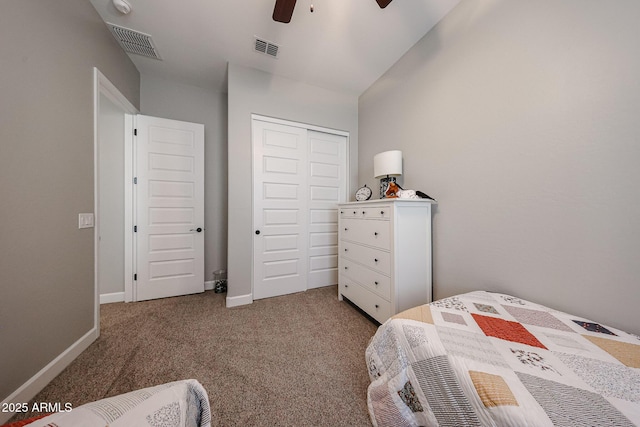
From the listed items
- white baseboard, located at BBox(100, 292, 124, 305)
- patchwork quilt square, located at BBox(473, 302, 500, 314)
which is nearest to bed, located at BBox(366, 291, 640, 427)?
patchwork quilt square, located at BBox(473, 302, 500, 314)

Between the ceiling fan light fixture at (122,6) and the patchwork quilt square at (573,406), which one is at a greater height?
the ceiling fan light fixture at (122,6)

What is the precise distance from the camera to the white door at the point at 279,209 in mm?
2400

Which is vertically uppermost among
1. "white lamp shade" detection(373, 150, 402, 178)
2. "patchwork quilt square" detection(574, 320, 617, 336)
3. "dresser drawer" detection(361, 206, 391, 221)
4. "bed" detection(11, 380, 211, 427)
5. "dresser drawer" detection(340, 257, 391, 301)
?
"white lamp shade" detection(373, 150, 402, 178)

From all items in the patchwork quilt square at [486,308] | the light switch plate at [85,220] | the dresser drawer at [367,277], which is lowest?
the dresser drawer at [367,277]

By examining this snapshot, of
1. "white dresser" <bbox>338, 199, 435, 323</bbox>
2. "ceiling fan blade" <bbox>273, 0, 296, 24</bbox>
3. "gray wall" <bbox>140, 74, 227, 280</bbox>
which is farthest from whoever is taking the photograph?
"gray wall" <bbox>140, 74, 227, 280</bbox>

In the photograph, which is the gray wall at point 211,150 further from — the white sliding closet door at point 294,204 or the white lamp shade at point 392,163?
the white lamp shade at point 392,163

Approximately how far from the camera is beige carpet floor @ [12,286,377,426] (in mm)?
1097

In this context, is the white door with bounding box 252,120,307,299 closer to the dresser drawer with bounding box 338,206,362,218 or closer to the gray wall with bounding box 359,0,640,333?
the dresser drawer with bounding box 338,206,362,218

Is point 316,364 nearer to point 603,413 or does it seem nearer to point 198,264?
point 603,413

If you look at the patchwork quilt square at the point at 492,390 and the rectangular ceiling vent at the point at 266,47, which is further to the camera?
the rectangular ceiling vent at the point at 266,47

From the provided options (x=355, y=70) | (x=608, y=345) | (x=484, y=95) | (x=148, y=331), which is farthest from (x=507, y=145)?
(x=148, y=331)

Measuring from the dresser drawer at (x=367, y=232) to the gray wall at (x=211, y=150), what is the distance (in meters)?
1.75

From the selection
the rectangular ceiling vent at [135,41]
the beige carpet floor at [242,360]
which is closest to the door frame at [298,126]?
the beige carpet floor at [242,360]

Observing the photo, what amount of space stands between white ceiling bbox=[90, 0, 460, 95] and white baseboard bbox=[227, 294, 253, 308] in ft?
8.76
